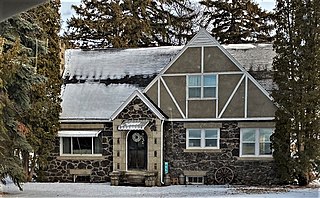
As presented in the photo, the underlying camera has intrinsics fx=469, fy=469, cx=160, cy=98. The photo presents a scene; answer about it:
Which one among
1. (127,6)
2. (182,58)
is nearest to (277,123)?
(182,58)

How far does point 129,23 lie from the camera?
527 inches

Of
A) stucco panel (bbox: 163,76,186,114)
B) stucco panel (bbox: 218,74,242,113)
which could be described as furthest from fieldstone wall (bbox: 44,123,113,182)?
stucco panel (bbox: 218,74,242,113)

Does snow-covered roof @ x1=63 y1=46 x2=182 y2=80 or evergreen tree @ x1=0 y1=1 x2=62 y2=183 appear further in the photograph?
snow-covered roof @ x1=63 y1=46 x2=182 y2=80

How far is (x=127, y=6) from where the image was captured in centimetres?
1382

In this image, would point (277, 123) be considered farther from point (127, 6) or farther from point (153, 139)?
point (127, 6)

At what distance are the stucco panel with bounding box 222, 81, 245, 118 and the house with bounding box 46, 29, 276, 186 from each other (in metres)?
0.02

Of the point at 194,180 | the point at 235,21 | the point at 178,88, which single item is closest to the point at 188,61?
the point at 178,88

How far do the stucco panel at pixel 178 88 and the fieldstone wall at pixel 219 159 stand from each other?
1.35ft

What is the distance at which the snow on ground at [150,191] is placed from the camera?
23.1 ft

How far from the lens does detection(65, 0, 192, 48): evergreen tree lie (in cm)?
1349

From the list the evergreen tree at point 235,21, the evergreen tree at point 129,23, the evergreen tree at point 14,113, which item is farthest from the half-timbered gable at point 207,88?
the evergreen tree at point 235,21

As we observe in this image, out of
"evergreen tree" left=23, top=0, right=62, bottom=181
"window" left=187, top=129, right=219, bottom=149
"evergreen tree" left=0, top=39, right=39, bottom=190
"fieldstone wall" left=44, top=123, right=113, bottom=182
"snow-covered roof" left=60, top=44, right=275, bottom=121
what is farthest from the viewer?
"snow-covered roof" left=60, top=44, right=275, bottom=121

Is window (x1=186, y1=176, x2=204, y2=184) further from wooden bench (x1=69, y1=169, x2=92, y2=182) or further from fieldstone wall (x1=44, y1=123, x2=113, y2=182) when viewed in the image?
wooden bench (x1=69, y1=169, x2=92, y2=182)

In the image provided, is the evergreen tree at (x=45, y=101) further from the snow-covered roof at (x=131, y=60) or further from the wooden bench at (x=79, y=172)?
the snow-covered roof at (x=131, y=60)
